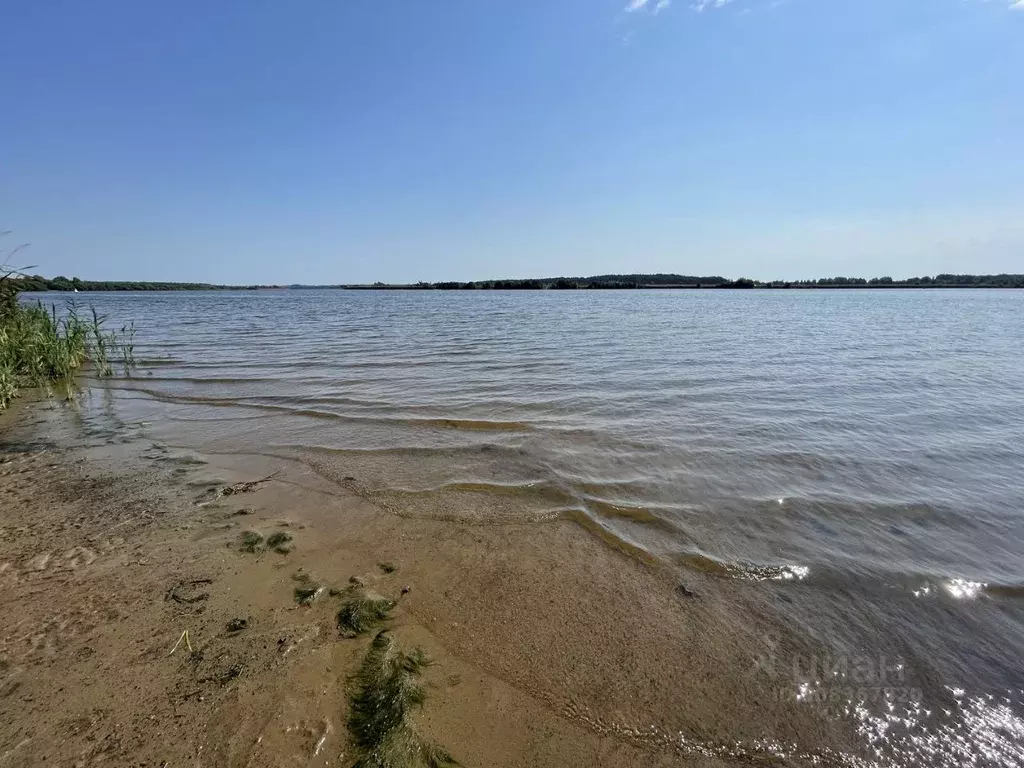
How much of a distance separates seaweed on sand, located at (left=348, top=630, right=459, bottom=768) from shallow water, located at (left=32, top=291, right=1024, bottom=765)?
220 cm

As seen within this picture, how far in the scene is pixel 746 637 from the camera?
3.46 m

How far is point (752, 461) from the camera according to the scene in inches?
267

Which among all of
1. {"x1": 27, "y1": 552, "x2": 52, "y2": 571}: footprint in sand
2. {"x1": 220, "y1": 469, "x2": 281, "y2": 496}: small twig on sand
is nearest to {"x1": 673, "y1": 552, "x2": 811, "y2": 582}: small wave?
{"x1": 220, "y1": 469, "x2": 281, "y2": 496}: small twig on sand

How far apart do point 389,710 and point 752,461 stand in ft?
19.4

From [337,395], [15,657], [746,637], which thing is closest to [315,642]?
[15,657]

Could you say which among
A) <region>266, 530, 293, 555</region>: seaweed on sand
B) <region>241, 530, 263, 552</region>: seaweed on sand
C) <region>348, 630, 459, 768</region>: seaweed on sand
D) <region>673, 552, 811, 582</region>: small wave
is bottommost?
<region>673, 552, 811, 582</region>: small wave

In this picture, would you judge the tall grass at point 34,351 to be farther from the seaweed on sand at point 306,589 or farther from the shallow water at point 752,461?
the seaweed on sand at point 306,589

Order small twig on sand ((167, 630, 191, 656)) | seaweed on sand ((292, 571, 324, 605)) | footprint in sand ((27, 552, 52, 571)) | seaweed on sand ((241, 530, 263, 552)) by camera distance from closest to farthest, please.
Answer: small twig on sand ((167, 630, 191, 656)), seaweed on sand ((292, 571, 324, 605)), footprint in sand ((27, 552, 52, 571)), seaweed on sand ((241, 530, 263, 552))

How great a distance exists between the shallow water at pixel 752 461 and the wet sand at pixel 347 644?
492 millimetres

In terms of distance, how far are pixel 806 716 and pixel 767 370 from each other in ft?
41.6

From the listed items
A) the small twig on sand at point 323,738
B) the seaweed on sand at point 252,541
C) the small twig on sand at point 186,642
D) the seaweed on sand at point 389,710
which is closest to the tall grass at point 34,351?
the seaweed on sand at point 252,541

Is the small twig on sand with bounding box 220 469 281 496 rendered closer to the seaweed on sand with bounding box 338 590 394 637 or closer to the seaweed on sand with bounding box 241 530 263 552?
the seaweed on sand with bounding box 241 530 263 552

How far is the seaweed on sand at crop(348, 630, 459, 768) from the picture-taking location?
244 cm

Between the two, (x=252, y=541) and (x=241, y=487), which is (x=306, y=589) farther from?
(x=241, y=487)
